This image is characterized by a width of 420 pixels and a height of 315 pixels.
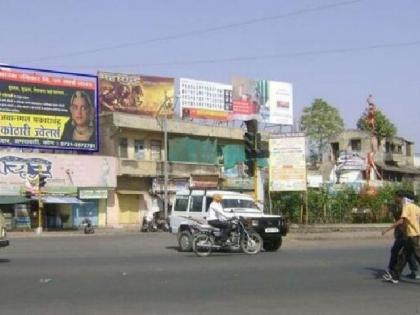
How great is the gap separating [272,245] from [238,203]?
7.38 feet

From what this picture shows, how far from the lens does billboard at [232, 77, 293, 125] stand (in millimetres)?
61469

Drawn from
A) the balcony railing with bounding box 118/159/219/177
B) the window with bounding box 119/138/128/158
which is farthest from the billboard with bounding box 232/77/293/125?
the window with bounding box 119/138/128/158

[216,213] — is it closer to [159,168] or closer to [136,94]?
[159,168]

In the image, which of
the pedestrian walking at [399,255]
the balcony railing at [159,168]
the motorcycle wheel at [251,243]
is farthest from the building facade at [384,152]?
the pedestrian walking at [399,255]

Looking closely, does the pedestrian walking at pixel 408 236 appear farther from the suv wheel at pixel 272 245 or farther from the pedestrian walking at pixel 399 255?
the suv wheel at pixel 272 245

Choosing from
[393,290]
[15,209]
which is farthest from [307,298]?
[15,209]

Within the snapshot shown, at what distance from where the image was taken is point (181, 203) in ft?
83.7

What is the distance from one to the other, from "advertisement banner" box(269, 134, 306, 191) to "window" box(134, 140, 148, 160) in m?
18.8

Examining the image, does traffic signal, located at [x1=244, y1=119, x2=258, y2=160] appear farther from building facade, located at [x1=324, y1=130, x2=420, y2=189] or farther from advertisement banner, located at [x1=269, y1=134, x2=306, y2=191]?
building facade, located at [x1=324, y1=130, x2=420, y2=189]

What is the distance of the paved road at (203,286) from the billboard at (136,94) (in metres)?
35.9

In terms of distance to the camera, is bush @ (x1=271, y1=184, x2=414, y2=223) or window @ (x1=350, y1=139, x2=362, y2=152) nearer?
bush @ (x1=271, y1=184, x2=414, y2=223)

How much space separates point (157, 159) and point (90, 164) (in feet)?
24.4

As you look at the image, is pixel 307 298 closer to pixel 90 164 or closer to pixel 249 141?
pixel 249 141

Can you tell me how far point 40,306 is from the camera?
33.3 feet
